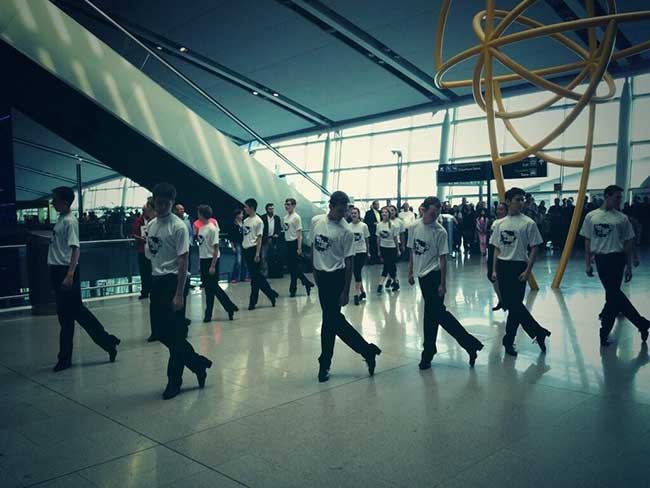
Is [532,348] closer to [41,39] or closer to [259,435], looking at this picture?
[259,435]

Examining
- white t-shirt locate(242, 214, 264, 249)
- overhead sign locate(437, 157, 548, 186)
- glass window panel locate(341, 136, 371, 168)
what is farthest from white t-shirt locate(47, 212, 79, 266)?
glass window panel locate(341, 136, 371, 168)

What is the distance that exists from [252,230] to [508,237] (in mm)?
4635

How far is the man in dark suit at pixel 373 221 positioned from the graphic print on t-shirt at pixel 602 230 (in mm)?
8895

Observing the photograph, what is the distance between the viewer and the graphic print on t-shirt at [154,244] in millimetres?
4516

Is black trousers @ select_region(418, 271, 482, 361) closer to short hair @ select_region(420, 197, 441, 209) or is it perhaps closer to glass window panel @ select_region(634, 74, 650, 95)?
short hair @ select_region(420, 197, 441, 209)

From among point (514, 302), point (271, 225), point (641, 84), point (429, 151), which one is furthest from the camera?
point (429, 151)

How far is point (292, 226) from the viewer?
1057cm

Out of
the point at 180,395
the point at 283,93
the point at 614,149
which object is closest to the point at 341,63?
the point at 283,93

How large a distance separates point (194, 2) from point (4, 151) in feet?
40.2

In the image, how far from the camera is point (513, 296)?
5770 mm

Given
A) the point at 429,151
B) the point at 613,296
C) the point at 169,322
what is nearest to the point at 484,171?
the point at 429,151

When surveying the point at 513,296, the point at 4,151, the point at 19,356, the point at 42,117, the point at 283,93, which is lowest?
the point at 19,356

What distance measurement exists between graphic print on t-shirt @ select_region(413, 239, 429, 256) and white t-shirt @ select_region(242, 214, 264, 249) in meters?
4.10

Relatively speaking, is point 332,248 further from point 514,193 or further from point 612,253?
point 612,253
